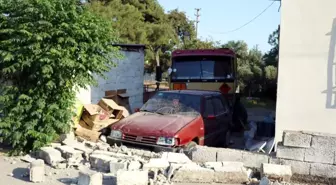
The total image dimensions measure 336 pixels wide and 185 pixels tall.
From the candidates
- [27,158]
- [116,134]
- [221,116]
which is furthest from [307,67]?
[27,158]

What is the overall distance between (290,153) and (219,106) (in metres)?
3.39

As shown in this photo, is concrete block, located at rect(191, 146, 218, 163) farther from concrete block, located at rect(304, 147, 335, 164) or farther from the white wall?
concrete block, located at rect(304, 147, 335, 164)

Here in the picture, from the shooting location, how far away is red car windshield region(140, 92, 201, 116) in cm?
866

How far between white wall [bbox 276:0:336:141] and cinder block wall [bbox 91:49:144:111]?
606cm

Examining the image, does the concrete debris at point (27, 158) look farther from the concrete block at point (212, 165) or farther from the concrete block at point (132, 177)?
the concrete block at point (212, 165)

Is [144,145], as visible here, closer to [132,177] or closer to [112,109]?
[132,177]

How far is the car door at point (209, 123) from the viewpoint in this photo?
28.2 feet

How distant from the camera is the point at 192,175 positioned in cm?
623

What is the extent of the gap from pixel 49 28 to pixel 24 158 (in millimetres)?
2564

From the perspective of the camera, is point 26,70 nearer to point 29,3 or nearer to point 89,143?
point 29,3

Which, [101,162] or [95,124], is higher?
[95,124]

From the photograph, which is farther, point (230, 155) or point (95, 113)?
point (95, 113)

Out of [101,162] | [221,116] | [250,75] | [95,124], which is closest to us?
[101,162]

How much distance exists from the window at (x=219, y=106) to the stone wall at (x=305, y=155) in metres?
2.79
